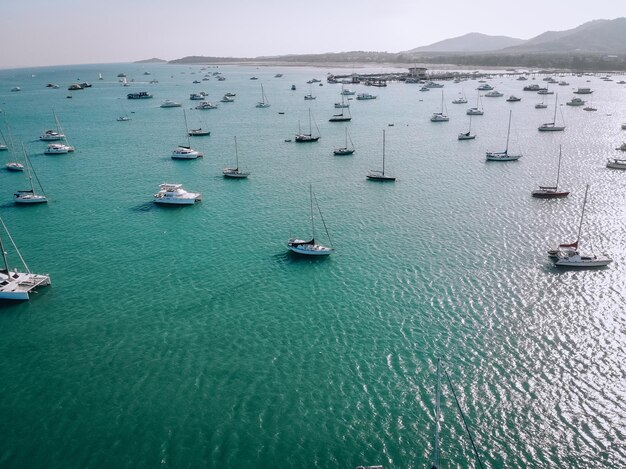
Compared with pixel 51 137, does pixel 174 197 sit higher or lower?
lower

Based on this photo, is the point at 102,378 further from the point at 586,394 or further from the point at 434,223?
the point at 434,223

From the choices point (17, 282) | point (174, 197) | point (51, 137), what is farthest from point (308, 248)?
point (51, 137)

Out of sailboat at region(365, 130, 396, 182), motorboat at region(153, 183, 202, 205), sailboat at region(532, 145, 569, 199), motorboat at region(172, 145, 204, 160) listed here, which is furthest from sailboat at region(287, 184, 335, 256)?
motorboat at region(172, 145, 204, 160)

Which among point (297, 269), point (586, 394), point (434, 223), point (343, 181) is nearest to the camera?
point (586, 394)

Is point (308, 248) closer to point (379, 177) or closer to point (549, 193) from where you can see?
point (379, 177)

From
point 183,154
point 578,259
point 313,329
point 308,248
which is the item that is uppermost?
point 183,154

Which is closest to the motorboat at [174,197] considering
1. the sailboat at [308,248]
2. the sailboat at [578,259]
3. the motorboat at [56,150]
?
the sailboat at [308,248]

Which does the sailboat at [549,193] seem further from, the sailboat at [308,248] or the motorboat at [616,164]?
the sailboat at [308,248]

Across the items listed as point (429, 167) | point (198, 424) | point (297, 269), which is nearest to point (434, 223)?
point (297, 269)

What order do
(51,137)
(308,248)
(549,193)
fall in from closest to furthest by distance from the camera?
1. (308,248)
2. (549,193)
3. (51,137)
